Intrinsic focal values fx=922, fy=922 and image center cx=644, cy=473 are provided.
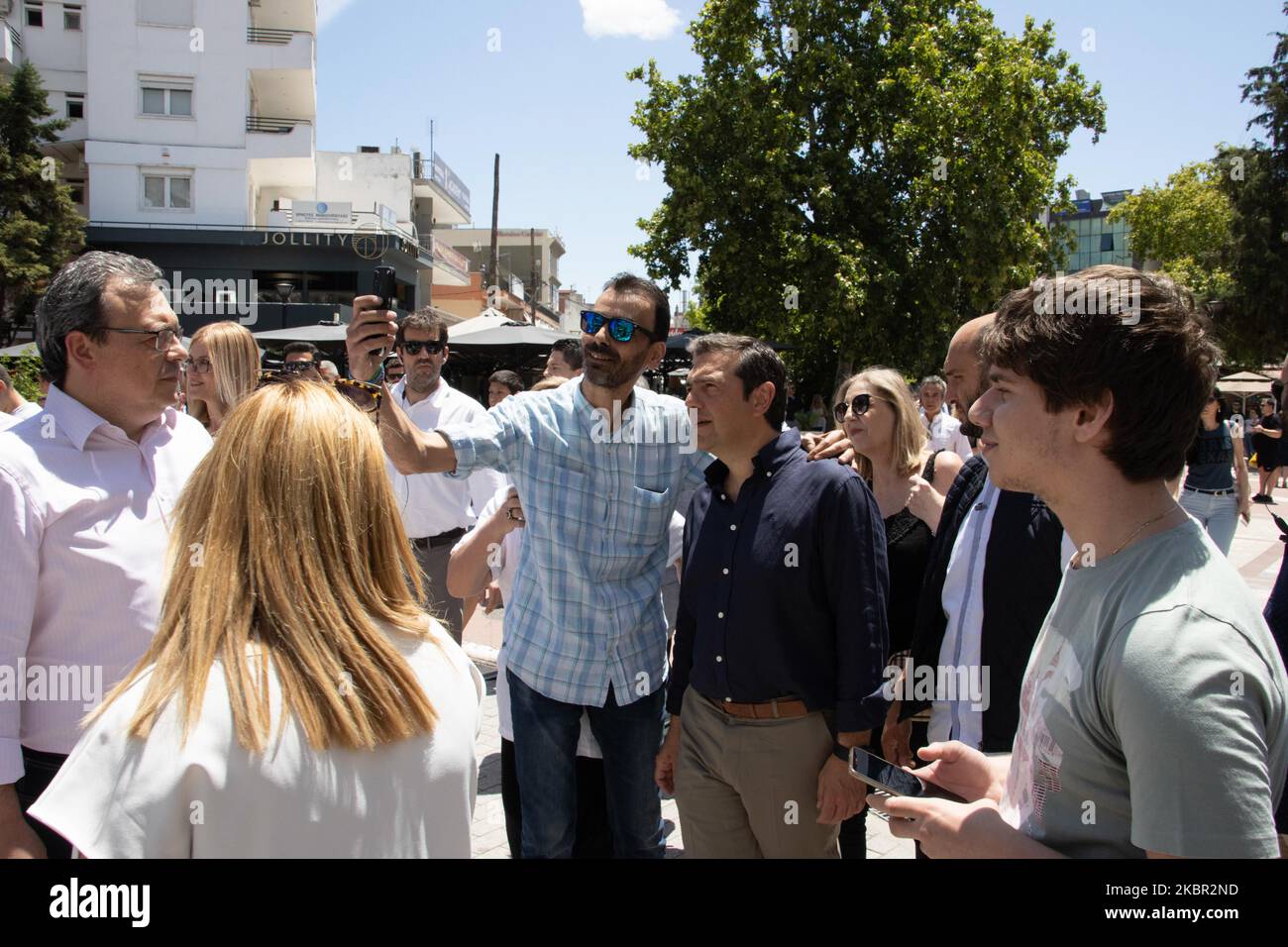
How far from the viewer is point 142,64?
29.6 meters

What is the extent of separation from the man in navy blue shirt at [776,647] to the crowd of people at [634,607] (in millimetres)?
11

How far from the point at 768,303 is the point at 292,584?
22.0 m

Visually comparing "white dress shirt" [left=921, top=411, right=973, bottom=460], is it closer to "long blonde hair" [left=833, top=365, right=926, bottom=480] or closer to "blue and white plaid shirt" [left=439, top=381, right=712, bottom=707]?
"long blonde hair" [left=833, top=365, right=926, bottom=480]

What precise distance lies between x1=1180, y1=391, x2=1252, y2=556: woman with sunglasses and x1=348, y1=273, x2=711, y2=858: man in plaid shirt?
693cm

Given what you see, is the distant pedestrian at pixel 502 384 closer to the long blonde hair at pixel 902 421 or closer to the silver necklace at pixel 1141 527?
the long blonde hair at pixel 902 421

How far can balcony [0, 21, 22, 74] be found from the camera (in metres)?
28.7

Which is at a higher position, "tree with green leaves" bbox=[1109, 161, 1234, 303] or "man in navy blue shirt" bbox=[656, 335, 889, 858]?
"tree with green leaves" bbox=[1109, 161, 1234, 303]

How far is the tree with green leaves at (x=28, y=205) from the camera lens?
25.9 m

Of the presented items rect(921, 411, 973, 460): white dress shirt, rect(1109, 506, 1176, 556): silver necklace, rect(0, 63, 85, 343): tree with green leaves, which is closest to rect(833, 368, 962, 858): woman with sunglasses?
rect(1109, 506, 1176, 556): silver necklace

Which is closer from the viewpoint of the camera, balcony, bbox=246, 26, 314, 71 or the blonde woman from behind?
the blonde woman from behind

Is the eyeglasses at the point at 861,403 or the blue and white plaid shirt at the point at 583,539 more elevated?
the eyeglasses at the point at 861,403

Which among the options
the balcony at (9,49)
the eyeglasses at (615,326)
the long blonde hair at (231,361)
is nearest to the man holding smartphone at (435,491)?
the long blonde hair at (231,361)
